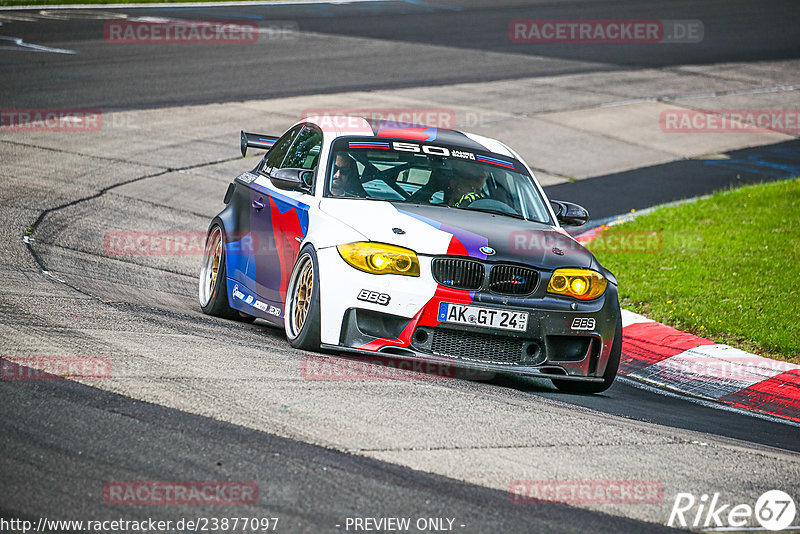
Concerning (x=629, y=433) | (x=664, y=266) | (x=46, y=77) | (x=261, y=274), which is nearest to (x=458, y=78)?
(x=46, y=77)

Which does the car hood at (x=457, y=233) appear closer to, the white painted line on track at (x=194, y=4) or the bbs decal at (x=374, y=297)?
the bbs decal at (x=374, y=297)

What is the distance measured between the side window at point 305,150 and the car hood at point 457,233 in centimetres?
87

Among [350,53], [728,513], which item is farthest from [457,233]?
[350,53]

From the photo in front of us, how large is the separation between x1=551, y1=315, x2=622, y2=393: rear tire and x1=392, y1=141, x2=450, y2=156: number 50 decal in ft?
6.15

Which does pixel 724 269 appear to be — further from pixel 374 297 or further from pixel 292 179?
pixel 374 297

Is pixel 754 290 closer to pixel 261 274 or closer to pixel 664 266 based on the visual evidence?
pixel 664 266

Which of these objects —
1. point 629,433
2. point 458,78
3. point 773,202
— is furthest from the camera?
point 458,78

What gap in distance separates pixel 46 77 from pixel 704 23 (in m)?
20.9

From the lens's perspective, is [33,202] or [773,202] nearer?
[33,202]

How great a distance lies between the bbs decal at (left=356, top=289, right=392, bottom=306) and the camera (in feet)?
21.4

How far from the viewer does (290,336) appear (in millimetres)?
7125

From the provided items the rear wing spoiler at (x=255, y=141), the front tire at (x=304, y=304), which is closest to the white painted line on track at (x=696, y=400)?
the front tire at (x=304, y=304)

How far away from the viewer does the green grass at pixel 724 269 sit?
9188 mm

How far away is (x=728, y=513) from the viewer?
462 cm
